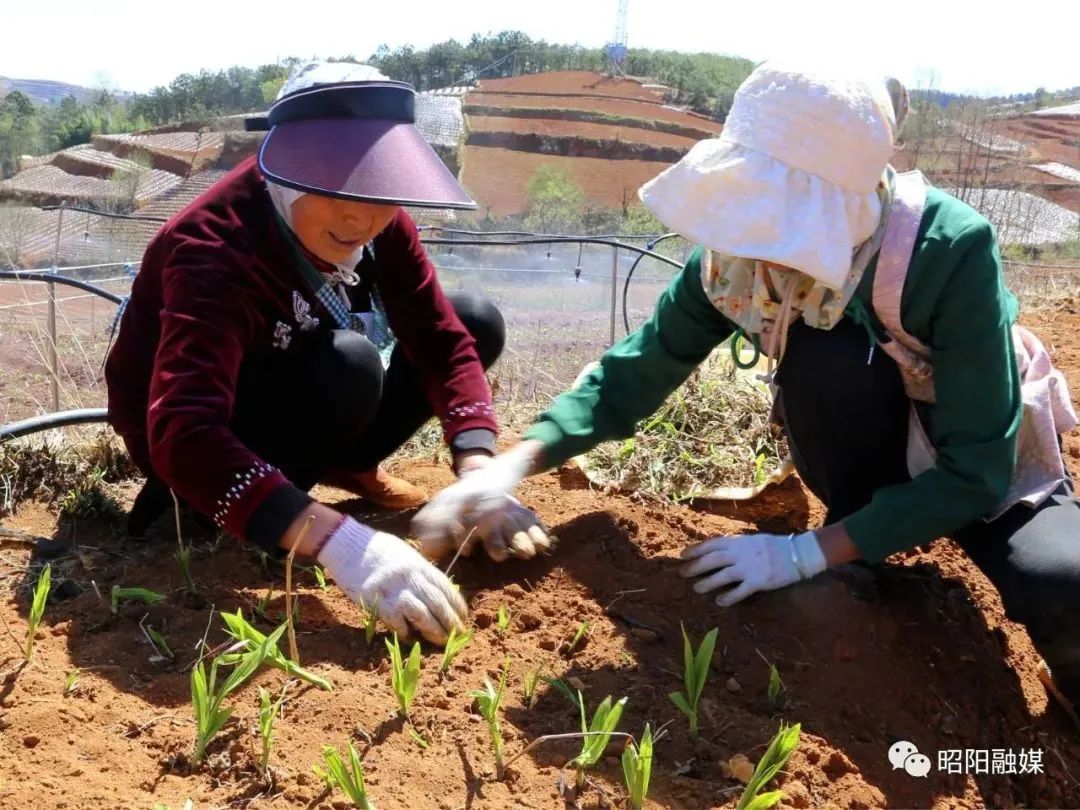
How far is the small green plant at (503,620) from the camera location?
1.86m

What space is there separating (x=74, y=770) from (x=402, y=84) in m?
1.36

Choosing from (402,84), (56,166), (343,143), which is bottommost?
(56,166)

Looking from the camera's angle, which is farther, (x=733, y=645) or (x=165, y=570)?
(x=165, y=570)

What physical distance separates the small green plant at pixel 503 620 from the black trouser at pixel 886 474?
731 mm

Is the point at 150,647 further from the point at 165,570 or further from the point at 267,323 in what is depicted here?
the point at 267,323

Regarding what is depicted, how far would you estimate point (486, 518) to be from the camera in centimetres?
201

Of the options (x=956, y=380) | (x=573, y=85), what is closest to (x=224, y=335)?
(x=956, y=380)

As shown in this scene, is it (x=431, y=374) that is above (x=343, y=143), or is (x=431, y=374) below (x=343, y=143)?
below

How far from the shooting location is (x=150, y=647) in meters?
1.75

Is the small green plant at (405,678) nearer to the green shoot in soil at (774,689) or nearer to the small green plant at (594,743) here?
the small green plant at (594,743)

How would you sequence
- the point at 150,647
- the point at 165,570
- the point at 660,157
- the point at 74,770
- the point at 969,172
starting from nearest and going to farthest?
1. the point at 74,770
2. the point at 150,647
3. the point at 165,570
4. the point at 969,172
5. the point at 660,157

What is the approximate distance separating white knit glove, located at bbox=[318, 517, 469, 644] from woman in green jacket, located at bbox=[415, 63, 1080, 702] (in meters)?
0.23

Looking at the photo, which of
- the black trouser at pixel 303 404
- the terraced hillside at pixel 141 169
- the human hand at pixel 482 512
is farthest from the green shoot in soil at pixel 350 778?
the terraced hillside at pixel 141 169

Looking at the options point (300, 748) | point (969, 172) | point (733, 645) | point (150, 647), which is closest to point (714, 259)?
point (733, 645)
